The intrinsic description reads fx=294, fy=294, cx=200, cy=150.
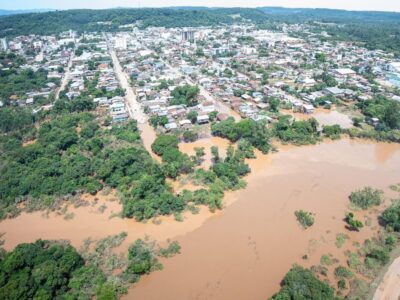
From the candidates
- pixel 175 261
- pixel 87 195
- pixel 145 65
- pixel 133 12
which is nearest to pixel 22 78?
pixel 145 65

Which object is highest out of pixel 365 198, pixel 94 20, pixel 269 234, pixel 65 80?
pixel 94 20

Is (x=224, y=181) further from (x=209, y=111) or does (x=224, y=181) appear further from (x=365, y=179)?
(x=209, y=111)

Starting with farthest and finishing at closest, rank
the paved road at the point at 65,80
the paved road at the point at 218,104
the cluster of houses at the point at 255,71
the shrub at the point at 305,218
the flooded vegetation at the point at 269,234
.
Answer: the paved road at the point at 65,80 < the cluster of houses at the point at 255,71 < the paved road at the point at 218,104 < the shrub at the point at 305,218 < the flooded vegetation at the point at 269,234

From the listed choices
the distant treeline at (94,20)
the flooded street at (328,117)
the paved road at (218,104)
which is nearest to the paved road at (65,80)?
the paved road at (218,104)

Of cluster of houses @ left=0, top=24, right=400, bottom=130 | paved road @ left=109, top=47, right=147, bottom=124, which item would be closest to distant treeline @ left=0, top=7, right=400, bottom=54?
cluster of houses @ left=0, top=24, right=400, bottom=130

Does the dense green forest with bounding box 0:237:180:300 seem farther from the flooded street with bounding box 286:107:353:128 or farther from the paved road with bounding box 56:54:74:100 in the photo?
the paved road with bounding box 56:54:74:100

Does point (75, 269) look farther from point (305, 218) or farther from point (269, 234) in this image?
point (305, 218)

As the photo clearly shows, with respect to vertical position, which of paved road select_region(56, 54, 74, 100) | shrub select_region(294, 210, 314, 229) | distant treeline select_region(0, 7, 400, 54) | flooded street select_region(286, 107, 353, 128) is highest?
distant treeline select_region(0, 7, 400, 54)

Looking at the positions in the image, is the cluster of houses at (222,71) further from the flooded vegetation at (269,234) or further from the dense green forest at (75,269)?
the dense green forest at (75,269)

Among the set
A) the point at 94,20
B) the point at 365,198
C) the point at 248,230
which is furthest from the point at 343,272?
the point at 94,20

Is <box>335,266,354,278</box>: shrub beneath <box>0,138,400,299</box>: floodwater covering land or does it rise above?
above
